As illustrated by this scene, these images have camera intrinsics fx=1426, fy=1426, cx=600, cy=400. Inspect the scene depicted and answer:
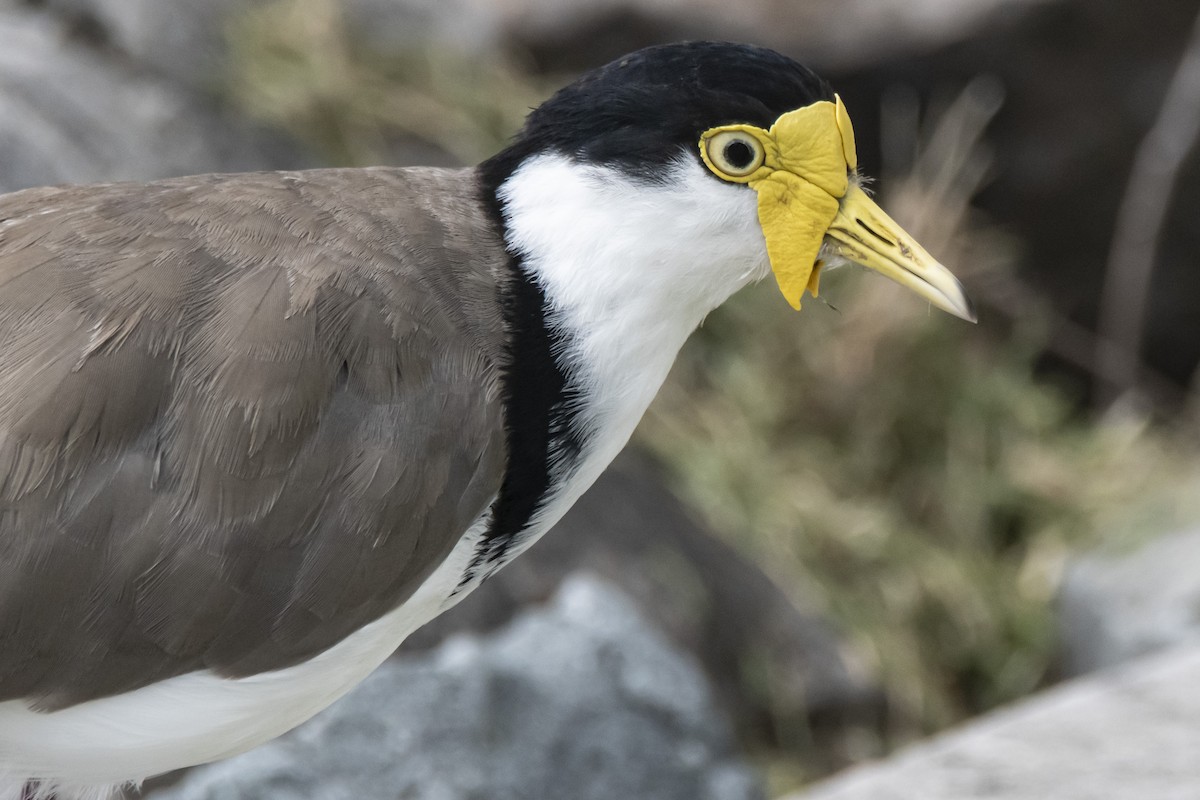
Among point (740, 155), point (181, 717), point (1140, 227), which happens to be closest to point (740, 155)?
point (740, 155)

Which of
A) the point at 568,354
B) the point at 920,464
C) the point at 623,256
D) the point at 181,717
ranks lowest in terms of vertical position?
the point at 181,717

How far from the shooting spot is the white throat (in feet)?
7.31

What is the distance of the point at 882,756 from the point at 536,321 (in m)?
2.94

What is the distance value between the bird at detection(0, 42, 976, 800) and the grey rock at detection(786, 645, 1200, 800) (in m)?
1.36

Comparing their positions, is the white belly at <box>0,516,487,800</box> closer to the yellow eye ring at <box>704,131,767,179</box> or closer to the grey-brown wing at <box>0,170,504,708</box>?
the grey-brown wing at <box>0,170,504,708</box>

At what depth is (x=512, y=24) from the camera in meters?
5.87

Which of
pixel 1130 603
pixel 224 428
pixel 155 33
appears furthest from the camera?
pixel 155 33

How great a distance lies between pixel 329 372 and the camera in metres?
2.15

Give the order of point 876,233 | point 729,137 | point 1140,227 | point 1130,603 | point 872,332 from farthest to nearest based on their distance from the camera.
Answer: point 1140,227
point 872,332
point 1130,603
point 876,233
point 729,137

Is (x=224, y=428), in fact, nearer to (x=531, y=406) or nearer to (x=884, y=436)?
(x=531, y=406)

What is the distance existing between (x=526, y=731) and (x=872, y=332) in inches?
109

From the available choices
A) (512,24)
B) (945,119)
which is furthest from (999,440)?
(512,24)

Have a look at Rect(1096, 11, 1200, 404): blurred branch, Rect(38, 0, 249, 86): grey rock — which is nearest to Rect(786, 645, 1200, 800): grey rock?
Rect(1096, 11, 1200, 404): blurred branch

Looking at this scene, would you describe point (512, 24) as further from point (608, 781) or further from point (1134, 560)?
point (608, 781)
